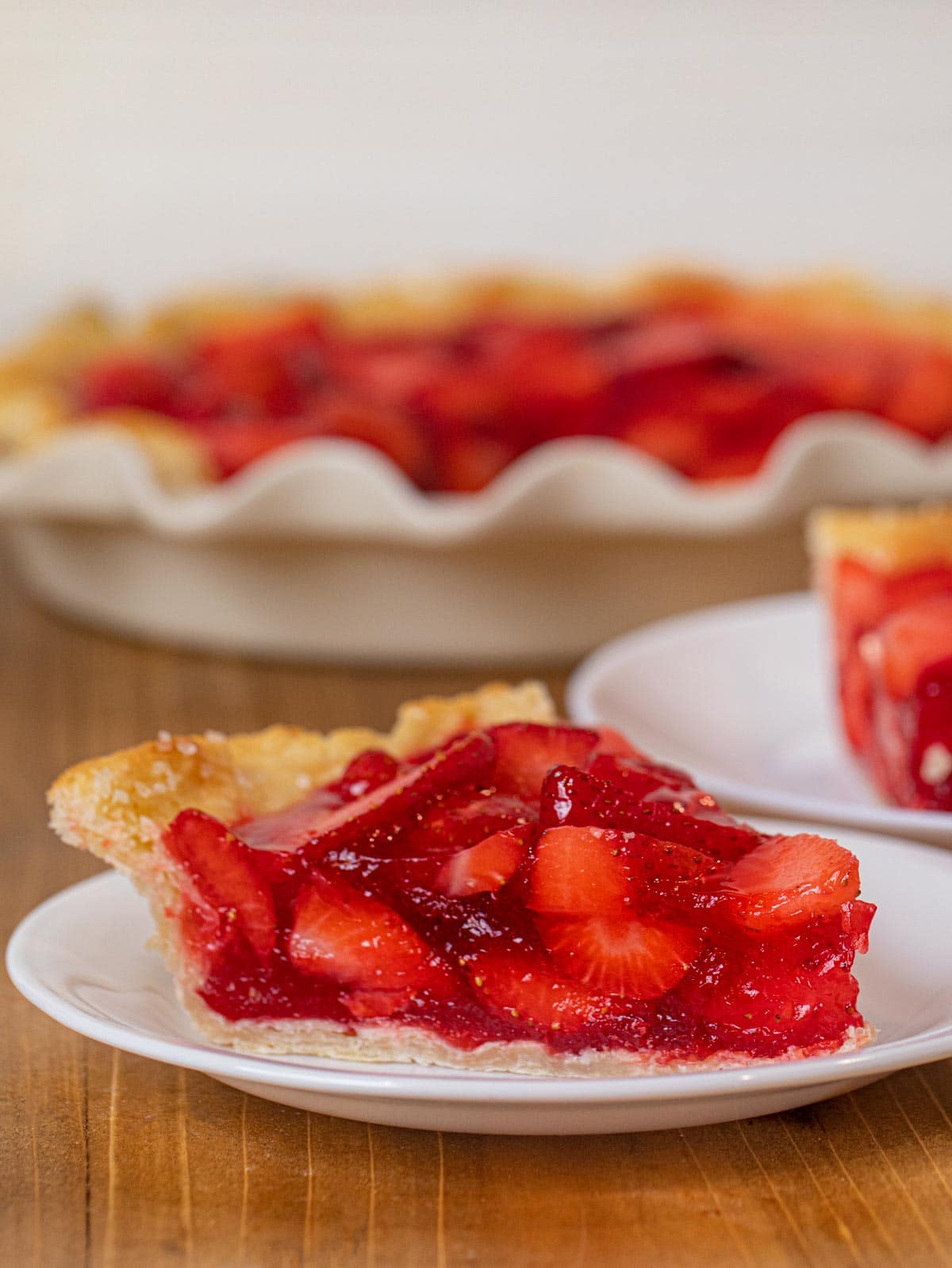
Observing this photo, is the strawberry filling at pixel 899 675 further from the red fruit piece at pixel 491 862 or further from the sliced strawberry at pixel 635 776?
the red fruit piece at pixel 491 862

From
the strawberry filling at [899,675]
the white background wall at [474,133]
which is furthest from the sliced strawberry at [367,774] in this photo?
the white background wall at [474,133]

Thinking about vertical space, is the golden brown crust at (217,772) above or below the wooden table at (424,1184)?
above

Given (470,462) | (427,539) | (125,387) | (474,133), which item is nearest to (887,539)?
(427,539)

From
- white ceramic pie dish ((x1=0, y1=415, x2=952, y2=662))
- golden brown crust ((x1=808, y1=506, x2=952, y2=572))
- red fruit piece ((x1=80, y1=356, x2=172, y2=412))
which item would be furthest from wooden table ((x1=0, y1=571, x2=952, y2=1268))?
red fruit piece ((x1=80, y1=356, x2=172, y2=412))

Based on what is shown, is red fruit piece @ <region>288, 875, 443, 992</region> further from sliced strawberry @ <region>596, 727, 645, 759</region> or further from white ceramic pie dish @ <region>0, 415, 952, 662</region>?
white ceramic pie dish @ <region>0, 415, 952, 662</region>

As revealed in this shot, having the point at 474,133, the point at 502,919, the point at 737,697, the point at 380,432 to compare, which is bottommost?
the point at 737,697

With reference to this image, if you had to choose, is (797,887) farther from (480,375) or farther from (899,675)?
(480,375)
